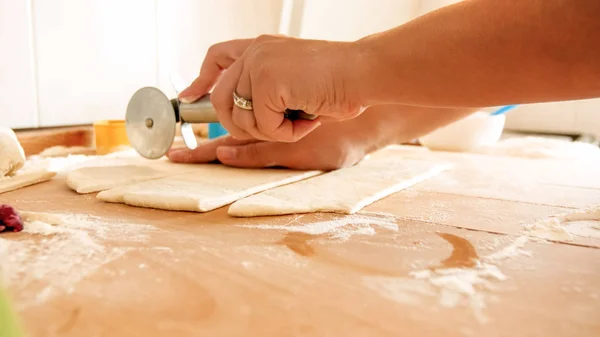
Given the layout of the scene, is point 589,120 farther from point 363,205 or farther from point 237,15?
point 363,205

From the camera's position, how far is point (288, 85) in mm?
720

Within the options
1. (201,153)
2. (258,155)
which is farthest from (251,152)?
(201,153)

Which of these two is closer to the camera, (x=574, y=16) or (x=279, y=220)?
(x=574, y=16)

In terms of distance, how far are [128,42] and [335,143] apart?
91 centimetres

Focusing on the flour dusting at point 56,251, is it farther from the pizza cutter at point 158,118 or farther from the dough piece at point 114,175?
the pizza cutter at point 158,118

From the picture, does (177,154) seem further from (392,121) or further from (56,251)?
(56,251)

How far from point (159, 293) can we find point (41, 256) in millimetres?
177

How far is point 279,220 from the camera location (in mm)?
739

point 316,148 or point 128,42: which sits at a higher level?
point 128,42

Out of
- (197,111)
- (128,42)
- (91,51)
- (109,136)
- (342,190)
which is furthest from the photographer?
(128,42)

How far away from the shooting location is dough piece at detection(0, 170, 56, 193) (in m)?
0.91

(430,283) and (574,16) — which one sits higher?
(574,16)

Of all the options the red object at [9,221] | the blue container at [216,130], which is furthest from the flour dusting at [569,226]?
the blue container at [216,130]

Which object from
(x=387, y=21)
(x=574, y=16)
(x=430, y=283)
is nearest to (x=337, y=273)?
(x=430, y=283)
